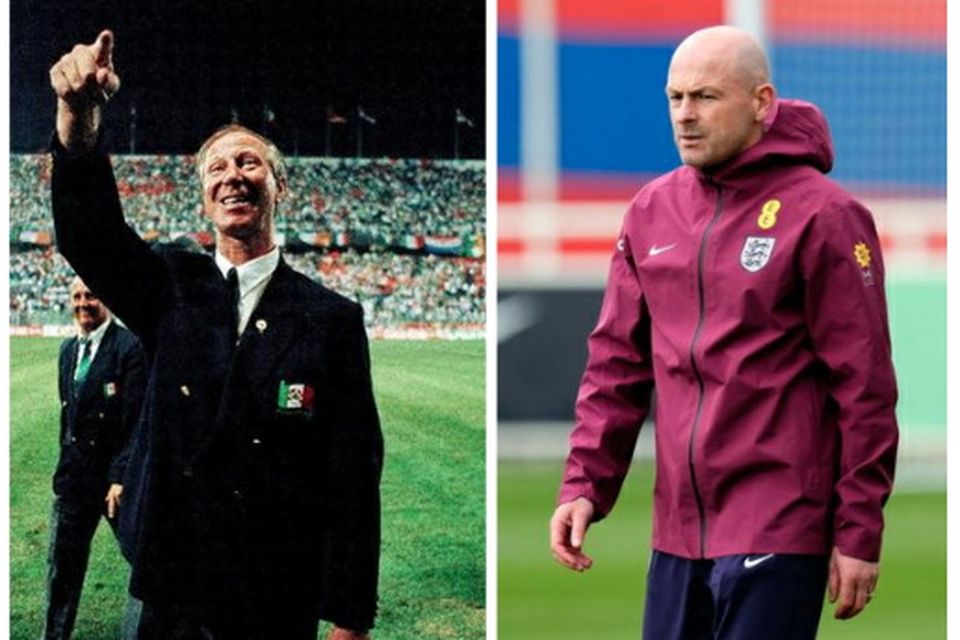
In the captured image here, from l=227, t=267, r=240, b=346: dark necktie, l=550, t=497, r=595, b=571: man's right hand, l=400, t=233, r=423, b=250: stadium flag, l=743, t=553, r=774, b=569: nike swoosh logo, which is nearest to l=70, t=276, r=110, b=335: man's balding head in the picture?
l=227, t=267, r=240, b=346: dark necktie

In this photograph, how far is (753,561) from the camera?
3.41m

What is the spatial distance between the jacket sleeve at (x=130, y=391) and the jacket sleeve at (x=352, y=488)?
1.32ft

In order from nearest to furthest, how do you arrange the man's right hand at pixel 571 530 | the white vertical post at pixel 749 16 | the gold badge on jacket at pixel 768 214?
the gold badge on jacket at pixel 768 214 → the man's right hand at pixel 571 530 → the white vertical post at pixel 749 16

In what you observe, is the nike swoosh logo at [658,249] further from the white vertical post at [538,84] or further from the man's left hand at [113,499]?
the white vertical post at [538,84]

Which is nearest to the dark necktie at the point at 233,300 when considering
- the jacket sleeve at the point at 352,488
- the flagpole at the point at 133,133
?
the jacket sleeve at the point at 352,488

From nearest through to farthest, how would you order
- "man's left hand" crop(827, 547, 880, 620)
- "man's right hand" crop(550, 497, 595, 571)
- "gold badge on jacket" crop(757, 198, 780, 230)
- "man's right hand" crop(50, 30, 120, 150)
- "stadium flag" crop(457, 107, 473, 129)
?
"man's left hand" crop(827, 547, 880, 620) → "gold badge on jacket" crop(757, 198, 780, 230) → "man's right hand" crop(550, 497, 595, 571) → "man's right hand" crop(50, 30, 120, 150) → "stadium flag" crop(457, 107, 473, 129)

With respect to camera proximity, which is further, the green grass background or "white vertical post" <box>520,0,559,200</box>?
"white vertical post" <box>520,0,559,200</box>

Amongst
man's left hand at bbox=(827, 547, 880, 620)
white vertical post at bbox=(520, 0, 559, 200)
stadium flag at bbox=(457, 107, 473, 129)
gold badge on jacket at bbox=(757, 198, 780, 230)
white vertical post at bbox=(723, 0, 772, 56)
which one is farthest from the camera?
white vertical post at bbox=(520, 0, 559, 200)

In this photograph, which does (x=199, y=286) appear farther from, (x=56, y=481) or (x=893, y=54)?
(x=893, y=54)

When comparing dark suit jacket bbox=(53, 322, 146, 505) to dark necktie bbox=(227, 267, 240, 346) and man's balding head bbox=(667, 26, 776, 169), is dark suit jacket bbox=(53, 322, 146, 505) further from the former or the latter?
man's balding head bbox=(667, 26, 776, 169)

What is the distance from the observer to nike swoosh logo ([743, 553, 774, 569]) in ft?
11.2

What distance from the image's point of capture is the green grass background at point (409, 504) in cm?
439

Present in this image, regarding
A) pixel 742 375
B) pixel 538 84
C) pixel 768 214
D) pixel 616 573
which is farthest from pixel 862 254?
pixel 616 573

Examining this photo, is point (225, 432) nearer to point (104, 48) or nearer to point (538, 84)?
point (104, 48)
